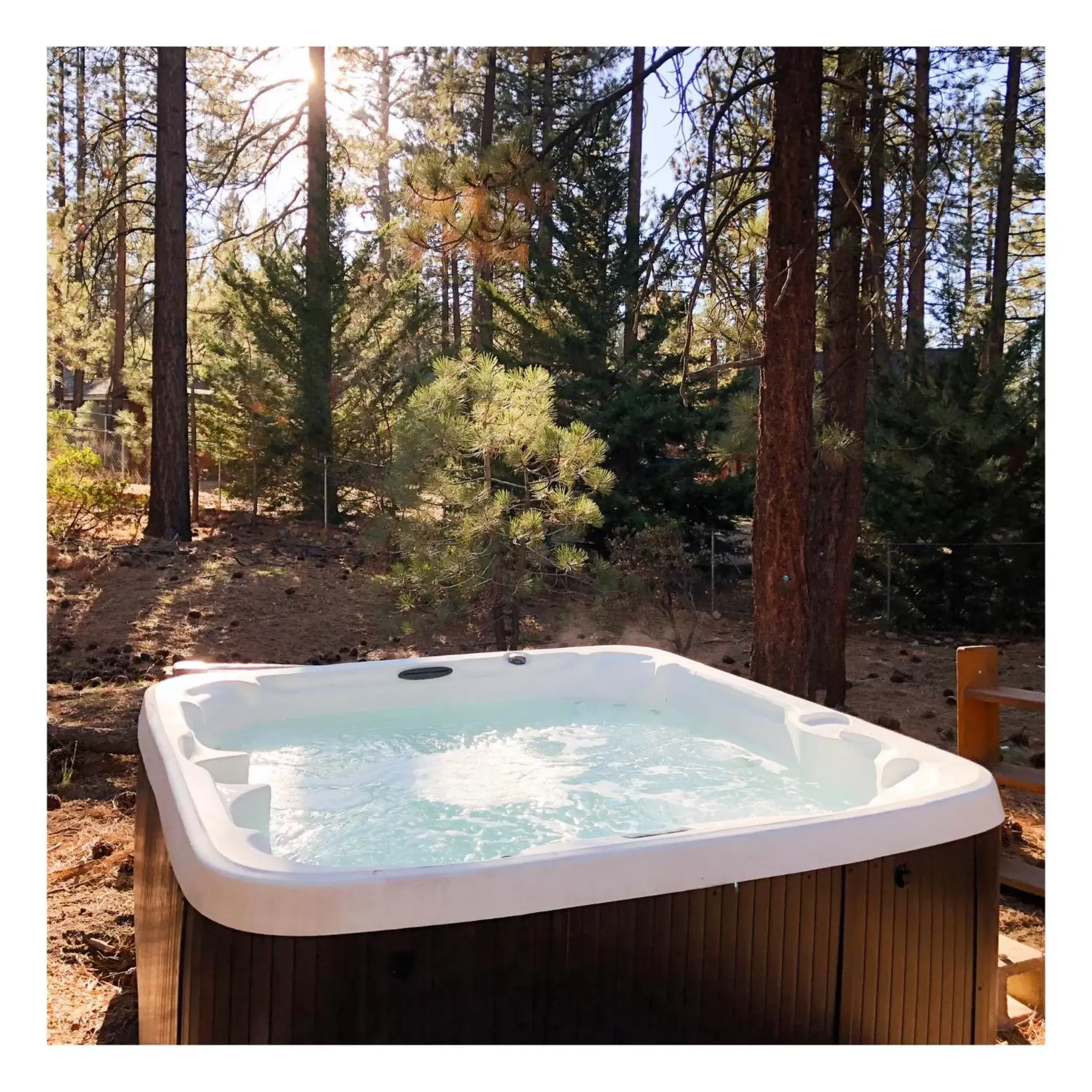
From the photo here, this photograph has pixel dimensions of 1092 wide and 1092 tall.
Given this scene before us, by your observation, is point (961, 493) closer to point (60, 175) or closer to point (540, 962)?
point (540, 962)

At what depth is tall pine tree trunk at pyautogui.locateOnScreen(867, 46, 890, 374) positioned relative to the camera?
3723 mm

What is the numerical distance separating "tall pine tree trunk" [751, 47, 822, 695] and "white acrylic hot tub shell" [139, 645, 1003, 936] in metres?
0.97

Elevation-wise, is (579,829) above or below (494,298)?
below

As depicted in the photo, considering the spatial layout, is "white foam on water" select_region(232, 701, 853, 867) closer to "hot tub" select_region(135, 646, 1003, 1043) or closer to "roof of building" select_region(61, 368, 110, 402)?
"hot tub" select_region(135, 646, 1003, 1043)

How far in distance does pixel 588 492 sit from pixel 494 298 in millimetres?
1684

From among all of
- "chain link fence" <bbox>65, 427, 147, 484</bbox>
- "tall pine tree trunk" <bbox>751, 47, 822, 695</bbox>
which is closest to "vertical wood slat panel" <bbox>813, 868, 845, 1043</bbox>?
"tall pine tree trunk" <bbox>751, 47, 822, 695</bbox>

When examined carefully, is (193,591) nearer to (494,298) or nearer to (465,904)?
(494,298)

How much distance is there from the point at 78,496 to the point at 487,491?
3.21 metres

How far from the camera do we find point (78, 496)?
6.47 m

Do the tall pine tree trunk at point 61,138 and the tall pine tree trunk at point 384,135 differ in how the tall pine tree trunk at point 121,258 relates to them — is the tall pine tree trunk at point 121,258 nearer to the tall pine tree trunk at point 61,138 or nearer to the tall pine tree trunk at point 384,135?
the tall pine tree trunk at point 61,138

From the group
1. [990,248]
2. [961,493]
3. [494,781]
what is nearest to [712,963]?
[494,781]

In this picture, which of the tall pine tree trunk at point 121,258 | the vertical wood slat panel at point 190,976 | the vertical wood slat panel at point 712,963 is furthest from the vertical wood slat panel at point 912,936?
the tall pine tree trunk at point 121,258

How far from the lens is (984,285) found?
759 centimetres
